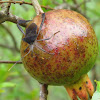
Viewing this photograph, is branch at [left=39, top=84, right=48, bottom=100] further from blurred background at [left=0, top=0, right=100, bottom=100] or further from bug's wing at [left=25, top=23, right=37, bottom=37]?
blurred background at [left=0, top=0, right=100, bottom=100]

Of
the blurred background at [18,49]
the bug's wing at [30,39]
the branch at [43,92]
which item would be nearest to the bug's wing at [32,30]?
the bug's wing at [30,39]

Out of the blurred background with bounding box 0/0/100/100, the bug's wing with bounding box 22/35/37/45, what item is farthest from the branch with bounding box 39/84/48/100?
the blurred background with bounding box 0/0/100/100

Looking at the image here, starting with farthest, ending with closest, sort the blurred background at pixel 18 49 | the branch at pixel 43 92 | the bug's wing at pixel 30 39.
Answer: the blurred background at pixel 18 49 → the branch at pixel 43 92 → the bug's wing at pixel 30 39

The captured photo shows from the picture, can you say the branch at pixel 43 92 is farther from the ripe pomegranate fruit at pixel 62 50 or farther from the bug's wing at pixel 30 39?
the bug's wing at pixel 30 39

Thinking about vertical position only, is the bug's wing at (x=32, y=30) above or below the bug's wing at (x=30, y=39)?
above

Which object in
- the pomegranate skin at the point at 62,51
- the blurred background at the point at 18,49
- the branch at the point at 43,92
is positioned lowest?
the blurred background at the point at 18,49

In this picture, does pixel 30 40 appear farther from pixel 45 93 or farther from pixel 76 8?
pixel 76 8

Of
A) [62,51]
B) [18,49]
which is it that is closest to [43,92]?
[62,51]

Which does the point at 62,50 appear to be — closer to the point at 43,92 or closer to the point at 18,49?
the point at 43,92
